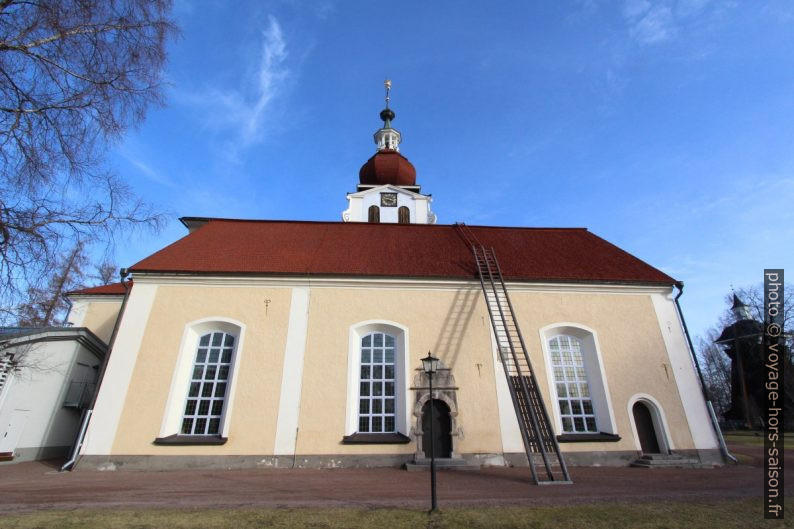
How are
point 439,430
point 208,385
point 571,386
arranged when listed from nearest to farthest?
point 439,430 → point 208,385 → point 571,386

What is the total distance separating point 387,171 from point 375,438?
1952 cm

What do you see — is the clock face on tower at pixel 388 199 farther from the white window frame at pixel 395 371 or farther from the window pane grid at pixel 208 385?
the window pane grid at pixel 208 385

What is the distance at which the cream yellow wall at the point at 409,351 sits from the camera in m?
10.5

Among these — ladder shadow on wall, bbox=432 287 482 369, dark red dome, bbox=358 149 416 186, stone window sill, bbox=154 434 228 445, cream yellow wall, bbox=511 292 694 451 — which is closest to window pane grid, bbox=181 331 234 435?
stone window sill, bbox=154 434 228 445

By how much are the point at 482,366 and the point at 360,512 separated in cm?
668

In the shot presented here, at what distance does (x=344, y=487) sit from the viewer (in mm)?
7582

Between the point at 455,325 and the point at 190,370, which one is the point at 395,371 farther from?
the point at 190,370

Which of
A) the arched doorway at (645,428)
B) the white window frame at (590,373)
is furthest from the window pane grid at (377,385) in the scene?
the arched doorway at (645,428)

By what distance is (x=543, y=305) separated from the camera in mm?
12625

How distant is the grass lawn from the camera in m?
4.98

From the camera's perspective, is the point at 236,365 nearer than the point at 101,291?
Yes

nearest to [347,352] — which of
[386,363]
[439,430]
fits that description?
[386,363]

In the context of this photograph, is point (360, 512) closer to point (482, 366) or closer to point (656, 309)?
point (482, 366)

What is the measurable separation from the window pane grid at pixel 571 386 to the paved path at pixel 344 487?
1.42 metres
